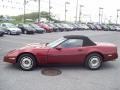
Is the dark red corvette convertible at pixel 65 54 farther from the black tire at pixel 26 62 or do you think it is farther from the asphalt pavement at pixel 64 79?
the asphalt pavement at pixel 64 79

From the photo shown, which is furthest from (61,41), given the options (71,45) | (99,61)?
(99,61)

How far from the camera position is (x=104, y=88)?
687cm

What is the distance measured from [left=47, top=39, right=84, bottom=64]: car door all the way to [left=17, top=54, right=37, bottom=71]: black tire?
594 mm

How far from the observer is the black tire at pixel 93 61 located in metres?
9.04

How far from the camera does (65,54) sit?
29.0 feet

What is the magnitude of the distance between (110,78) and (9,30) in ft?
72.3

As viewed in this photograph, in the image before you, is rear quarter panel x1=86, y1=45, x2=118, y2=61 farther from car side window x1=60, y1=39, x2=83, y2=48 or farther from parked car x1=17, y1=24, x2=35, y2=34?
parked car x1=17, y1=24, x2=35, y2=34

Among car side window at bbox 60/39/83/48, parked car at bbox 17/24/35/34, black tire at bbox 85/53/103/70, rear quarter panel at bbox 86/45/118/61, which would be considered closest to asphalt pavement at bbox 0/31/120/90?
black tire at bbox 85/53/103/70

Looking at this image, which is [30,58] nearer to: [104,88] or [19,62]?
[19,62]

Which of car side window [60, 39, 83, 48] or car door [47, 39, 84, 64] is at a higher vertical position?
car side window [60, 39, 83, 48]

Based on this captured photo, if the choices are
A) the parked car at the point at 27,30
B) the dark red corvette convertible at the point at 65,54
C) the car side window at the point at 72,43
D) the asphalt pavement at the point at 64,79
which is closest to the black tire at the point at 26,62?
the dark red corvette convertible at the point at 65,54

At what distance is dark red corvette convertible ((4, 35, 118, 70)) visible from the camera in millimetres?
8820

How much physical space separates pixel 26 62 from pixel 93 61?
2.51 meters

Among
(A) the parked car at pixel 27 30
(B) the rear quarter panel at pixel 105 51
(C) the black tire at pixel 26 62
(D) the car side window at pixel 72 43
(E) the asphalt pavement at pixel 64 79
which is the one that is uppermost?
(A) the parked car at pixel 27 30
